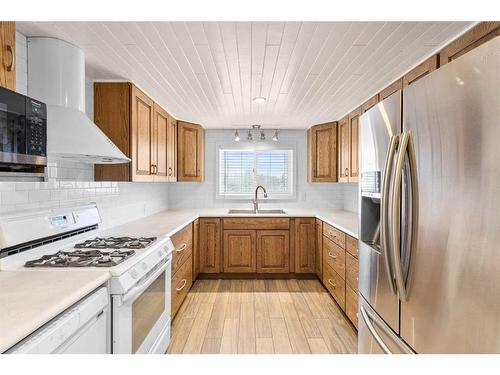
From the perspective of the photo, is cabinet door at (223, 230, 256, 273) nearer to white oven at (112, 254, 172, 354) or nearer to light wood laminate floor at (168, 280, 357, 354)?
light wood laminate floor at (168, 280, 357, 354)

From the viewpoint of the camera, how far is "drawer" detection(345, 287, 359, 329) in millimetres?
2504

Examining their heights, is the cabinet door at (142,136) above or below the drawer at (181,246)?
above

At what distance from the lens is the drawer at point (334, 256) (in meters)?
2.87

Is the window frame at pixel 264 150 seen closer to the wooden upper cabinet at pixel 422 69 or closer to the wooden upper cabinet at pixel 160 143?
Result: the wooden upper cabinet at pixel 160 143

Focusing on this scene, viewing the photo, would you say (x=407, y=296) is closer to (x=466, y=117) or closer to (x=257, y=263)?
(x=466, y=117)

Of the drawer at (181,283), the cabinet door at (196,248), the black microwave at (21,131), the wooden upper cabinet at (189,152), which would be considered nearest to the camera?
the black microwave at (21,131)

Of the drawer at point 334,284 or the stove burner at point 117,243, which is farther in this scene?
the drawer at point 334,284

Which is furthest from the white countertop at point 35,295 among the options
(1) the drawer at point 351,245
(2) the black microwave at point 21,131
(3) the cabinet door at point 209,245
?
(3) the cabinet door at point 209,245

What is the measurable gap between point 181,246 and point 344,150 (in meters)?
2.20

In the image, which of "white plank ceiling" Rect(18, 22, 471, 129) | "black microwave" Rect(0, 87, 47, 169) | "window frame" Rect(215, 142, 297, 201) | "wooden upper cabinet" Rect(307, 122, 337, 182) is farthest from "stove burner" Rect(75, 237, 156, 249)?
"wooden upper cabinet" Rect(307, 122, 337, 182)

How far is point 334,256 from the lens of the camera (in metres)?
3.12

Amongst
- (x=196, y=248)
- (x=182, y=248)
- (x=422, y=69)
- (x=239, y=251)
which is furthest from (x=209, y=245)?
(x=422, y=69)

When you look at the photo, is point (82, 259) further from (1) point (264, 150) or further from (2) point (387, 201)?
(1) point (264, 150)
